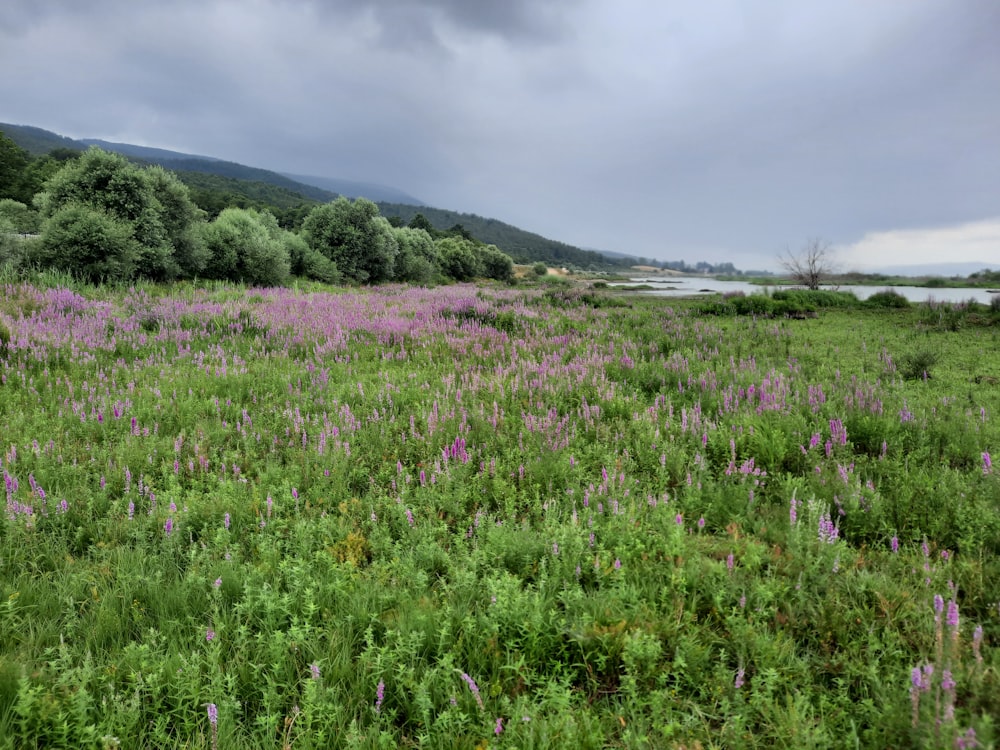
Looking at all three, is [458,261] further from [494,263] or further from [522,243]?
[522,243]

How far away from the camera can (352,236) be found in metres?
32.2

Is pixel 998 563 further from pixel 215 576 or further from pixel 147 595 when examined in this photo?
Answer: pixel 147 595

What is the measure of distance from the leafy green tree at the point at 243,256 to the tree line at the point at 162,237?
46 mm

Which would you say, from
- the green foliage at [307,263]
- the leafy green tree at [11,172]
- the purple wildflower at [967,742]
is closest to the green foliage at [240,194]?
the leafy green tree at [11,172]

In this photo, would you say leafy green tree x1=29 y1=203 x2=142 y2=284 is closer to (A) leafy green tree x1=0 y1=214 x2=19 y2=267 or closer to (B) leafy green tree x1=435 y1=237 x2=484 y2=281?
(A) leafy green tree x1=0 y1=214 x2=19 y2=267

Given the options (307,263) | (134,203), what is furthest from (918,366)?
(307,263)

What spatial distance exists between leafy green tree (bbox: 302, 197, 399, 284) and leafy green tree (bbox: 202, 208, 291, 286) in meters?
8.21

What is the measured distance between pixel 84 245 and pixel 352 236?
58.6 feet

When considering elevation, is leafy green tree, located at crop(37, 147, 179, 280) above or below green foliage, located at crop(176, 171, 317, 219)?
below

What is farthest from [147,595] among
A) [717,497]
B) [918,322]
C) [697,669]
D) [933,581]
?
[918,322]

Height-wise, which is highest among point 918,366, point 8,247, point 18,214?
point 18,214

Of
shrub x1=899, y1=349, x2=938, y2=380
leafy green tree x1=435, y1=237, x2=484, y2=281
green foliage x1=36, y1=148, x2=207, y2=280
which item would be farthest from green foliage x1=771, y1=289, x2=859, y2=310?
leafy green tree x1=435, y1=237, x2=484, y2=281

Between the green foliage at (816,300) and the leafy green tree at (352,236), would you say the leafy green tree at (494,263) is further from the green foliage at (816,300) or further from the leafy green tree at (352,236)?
the green foliage at (816,300)

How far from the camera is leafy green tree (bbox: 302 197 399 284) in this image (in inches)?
1261
